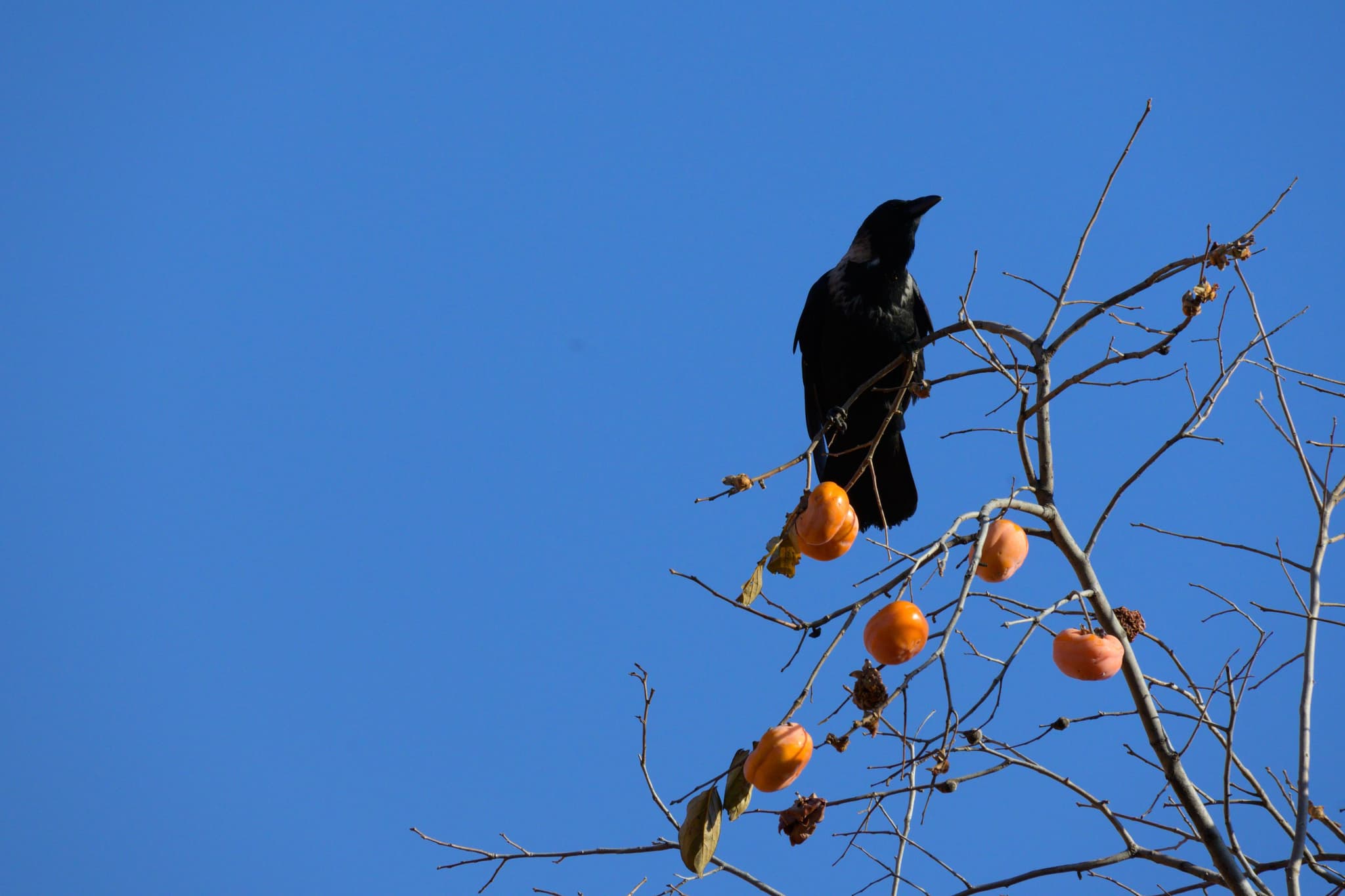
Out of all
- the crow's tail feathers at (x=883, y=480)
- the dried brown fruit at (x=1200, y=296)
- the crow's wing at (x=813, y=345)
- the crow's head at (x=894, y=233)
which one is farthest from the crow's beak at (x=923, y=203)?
the dried brown fruit at (x=1200, y=296)

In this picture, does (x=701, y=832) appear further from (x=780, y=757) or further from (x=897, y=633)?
(x=897, y=633)

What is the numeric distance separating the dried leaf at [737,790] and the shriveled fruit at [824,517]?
21.3 inches

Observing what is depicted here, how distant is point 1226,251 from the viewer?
235 cm

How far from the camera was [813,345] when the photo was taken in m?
5.18

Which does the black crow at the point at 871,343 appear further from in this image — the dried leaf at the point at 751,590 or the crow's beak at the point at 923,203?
the dried leaf at the point at 751,590

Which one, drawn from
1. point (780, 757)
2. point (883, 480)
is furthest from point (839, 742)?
point (883, 480)

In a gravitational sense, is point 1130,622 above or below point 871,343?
below

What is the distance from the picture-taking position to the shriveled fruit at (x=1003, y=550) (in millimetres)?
2303

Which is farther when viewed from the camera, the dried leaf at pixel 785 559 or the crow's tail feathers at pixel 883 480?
the crow's tail feathers at pixel 883 480

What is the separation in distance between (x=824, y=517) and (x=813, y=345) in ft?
9.42

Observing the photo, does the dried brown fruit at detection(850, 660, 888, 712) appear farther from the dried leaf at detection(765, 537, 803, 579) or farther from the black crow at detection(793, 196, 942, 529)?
the black crow at detection(793, 196, 942, 529)

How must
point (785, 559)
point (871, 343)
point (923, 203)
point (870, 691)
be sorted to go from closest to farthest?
point (870, 691) < point (785, 559) < point (871, 343) < point (923, 203)

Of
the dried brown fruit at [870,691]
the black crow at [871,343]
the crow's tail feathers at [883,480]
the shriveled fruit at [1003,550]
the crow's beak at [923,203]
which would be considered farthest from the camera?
the crow's beak at [923,203]

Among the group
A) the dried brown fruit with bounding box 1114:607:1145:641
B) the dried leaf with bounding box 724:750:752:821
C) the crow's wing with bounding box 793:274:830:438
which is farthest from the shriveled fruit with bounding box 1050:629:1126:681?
the crow's wing with bounding box 793:274:830:438
